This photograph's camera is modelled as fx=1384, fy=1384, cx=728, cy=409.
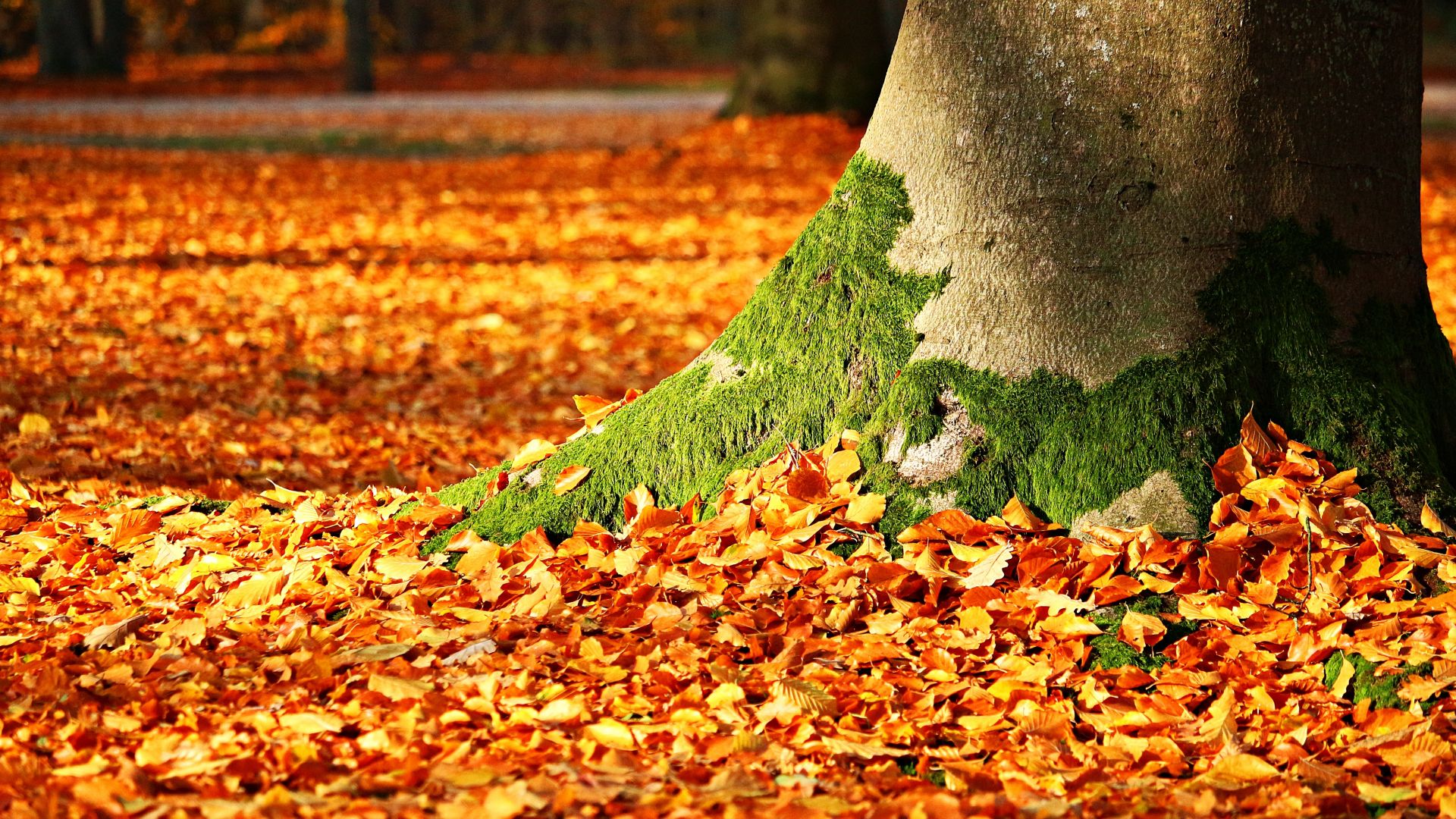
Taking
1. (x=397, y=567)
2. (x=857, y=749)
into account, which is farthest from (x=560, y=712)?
(x=397, y=567)

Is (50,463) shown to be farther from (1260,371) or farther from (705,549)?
(1260,371)

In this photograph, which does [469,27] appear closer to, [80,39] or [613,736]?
[80,39]

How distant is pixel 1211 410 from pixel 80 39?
3128 centimetres

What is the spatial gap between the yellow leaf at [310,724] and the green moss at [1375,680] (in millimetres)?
1904

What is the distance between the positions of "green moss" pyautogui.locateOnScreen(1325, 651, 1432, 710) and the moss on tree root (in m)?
0.44

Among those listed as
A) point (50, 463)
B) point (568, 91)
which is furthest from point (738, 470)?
point (568, 91)

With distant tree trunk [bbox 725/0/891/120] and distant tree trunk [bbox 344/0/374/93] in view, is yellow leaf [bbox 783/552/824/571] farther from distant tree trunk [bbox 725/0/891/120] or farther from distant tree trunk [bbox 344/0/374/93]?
distant tree trunk [bbox 344/0/374/93]

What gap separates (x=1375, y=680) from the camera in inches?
106

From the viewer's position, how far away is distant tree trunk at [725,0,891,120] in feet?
47.5

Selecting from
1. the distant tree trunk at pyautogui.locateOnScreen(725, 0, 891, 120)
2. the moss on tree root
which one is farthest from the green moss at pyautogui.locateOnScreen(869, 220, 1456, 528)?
the distant tree trunk at pyautogui.locateOnScreen(725, 0, 891, 120)

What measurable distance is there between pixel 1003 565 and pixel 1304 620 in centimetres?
61

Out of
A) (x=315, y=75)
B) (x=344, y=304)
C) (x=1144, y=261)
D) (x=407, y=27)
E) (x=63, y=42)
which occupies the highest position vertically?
(x=407, y=27)

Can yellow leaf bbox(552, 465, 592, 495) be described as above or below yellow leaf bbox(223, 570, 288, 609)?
above

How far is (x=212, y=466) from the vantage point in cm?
466
